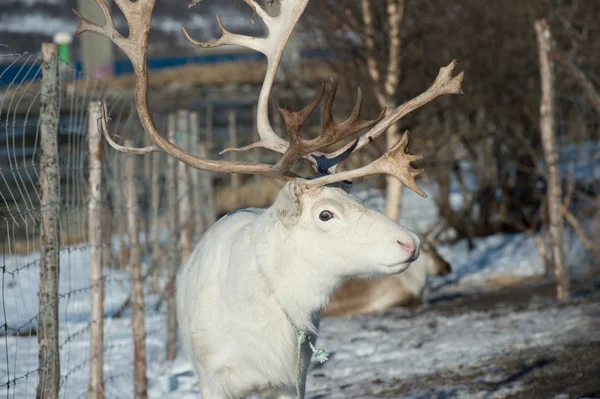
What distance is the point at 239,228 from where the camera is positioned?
5.00 metres

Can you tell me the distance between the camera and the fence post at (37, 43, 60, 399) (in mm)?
4809

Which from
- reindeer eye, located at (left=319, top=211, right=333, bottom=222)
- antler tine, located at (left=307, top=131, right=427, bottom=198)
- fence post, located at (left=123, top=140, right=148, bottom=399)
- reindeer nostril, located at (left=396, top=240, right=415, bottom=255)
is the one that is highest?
antler tine, located at (left=307, top=131, right=427, bottom=198)

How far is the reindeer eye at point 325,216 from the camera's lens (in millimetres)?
4375

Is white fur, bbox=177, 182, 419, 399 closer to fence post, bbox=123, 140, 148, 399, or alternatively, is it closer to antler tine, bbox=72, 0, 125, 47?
antler tine, bbox=72, 0, 125, 47

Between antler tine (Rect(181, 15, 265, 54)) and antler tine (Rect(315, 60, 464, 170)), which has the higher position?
antler tine (Rect(181, 15, 265, 54))

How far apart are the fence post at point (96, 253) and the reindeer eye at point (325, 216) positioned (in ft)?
6.42

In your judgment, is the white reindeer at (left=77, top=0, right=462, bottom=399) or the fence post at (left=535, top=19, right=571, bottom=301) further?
the fence post at (left=535, top=19, right=571, bottom=301)

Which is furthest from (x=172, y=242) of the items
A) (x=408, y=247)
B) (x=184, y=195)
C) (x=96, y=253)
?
(x=408, y=247)

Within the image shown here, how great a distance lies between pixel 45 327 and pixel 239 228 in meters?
1.21

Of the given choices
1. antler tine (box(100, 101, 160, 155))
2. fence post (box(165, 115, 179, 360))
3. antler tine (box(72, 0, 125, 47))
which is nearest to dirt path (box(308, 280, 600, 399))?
fence post (box(165, 115, 179, 360))

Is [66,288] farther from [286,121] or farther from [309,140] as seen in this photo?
[286,121]

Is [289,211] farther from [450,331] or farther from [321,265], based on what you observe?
[450,331]

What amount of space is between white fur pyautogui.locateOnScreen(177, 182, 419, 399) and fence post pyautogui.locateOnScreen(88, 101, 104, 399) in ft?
3.91

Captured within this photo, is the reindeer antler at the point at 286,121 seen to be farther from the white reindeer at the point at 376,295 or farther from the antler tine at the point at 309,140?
the white reindeer at the point at 376,295
